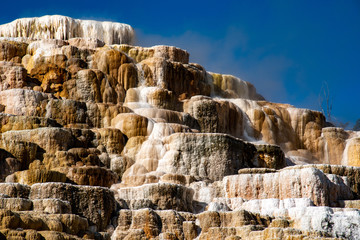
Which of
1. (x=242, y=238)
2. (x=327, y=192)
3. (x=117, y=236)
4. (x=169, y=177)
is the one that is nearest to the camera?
(x=242, y=238)

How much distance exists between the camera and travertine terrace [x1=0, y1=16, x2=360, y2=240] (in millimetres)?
23516

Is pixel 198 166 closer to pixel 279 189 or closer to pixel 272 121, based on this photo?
pixel 279 189

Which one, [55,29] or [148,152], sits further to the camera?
[55,29]

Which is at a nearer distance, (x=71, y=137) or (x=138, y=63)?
(x=71, y=137)

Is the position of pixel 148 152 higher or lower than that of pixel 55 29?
lower

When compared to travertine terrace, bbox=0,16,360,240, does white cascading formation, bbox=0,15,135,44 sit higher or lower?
higher

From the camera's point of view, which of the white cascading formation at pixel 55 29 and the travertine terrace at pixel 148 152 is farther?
the white cascading formation at pixel 55 29

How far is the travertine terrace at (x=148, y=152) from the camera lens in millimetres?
23516

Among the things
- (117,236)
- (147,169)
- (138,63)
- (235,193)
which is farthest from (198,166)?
(138,63)

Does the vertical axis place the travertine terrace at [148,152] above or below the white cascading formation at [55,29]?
below

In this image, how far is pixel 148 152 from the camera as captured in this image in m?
33.2

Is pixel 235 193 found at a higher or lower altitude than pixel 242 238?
higher

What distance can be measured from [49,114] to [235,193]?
11.6m

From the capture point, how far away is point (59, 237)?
20.0m
